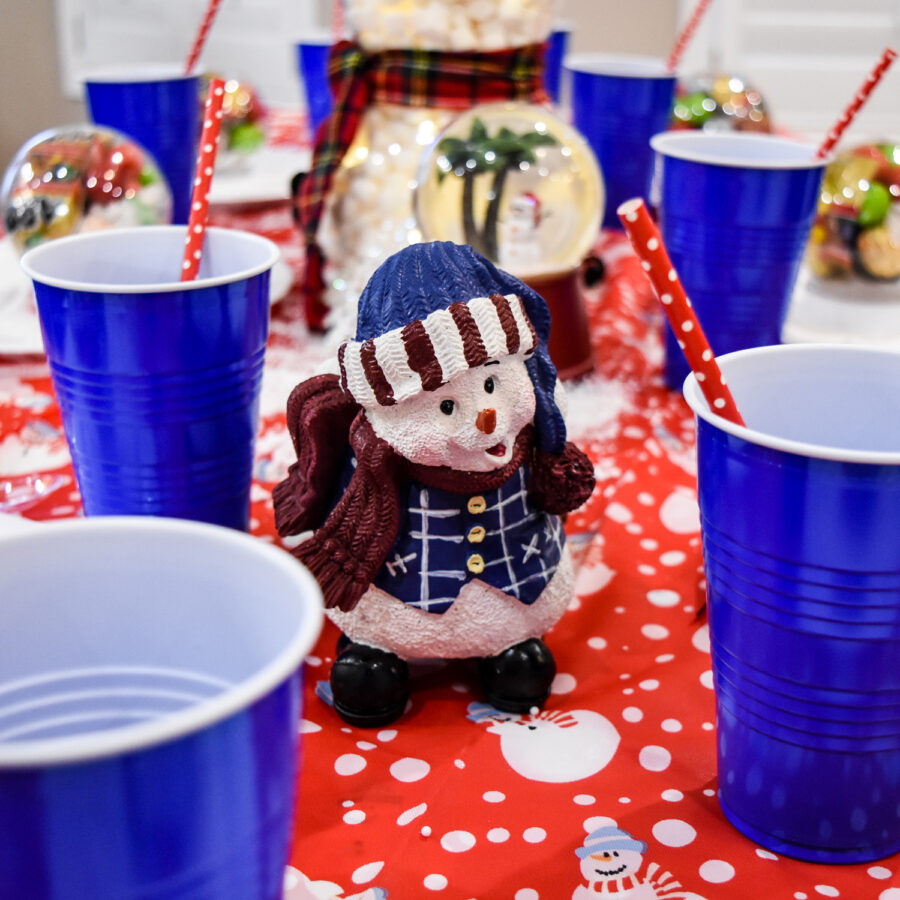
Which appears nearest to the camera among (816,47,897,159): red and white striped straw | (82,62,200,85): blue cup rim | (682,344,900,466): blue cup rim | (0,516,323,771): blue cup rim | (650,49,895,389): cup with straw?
(0,516,323,771): blue cup rim

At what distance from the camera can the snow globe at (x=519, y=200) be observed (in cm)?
97

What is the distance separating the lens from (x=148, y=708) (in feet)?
1.32

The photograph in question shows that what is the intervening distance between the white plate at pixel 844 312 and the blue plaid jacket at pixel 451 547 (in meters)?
0.48

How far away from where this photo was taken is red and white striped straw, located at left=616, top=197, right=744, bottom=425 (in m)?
0.49

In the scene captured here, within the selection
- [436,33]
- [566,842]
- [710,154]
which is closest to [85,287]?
[566,842]

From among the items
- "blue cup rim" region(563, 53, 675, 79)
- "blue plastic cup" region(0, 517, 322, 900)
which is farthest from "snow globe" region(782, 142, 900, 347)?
"blue plastic cup" region(0, 517, 322, 900)

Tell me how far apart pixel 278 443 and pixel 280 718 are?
594 mm

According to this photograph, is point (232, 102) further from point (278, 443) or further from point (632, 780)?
point (632, 780)

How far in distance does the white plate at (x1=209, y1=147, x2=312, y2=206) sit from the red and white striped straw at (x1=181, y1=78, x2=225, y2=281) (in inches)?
23.5

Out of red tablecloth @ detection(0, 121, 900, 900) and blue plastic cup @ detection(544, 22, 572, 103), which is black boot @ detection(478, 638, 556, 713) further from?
blue plastic cup @ detection(544, 22, 572, 103)

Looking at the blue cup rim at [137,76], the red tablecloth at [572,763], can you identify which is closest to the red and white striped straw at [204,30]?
the blue cup rim at [137,76]

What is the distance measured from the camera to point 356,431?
59 centimetres

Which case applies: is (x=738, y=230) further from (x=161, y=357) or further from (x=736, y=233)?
(x=161, y=357)

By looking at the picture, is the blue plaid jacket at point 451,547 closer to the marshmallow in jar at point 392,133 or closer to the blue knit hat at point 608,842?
the blue knit hat at point 608,842
